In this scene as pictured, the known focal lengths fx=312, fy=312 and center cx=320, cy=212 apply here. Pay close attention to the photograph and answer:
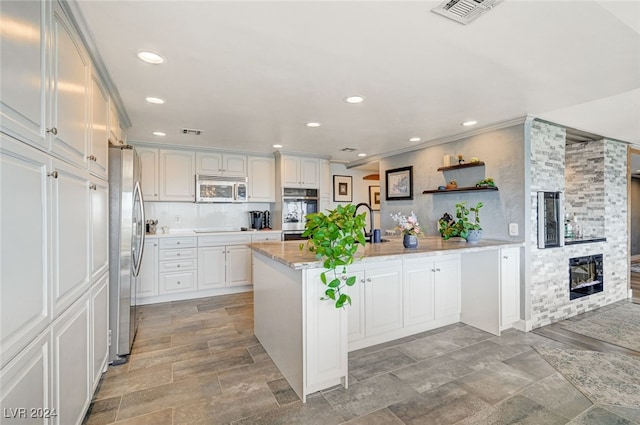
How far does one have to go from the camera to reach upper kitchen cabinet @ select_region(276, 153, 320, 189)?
5.23m

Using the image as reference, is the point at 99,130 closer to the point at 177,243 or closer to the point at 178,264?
the point at 177,243

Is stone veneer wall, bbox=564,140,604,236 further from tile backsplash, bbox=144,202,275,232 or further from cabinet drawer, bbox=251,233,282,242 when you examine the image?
tile backsplash, bbox=144,202,275,232

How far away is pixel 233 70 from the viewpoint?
2230mm

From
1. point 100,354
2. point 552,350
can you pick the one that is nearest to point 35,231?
point 100,354

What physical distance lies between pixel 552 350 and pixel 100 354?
12.3ft

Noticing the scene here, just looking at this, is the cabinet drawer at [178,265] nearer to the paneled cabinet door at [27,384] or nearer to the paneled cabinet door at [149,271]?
the paneled cabinet door at [149,271]

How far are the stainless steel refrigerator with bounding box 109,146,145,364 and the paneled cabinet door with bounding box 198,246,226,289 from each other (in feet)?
6.21

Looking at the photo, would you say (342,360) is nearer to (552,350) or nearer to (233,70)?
(552,350)

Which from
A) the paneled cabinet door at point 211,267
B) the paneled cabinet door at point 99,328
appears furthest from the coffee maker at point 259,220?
the paneled cabinet door at point 99,328

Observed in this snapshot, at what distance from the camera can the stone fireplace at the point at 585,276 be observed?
3.82 m

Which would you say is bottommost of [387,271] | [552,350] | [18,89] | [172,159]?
[552,350]

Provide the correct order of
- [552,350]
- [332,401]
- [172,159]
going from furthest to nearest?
[172,159] → [552,350] → [332,401]

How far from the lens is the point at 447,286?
11.3 ft

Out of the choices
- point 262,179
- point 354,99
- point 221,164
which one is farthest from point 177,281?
point 354,99
